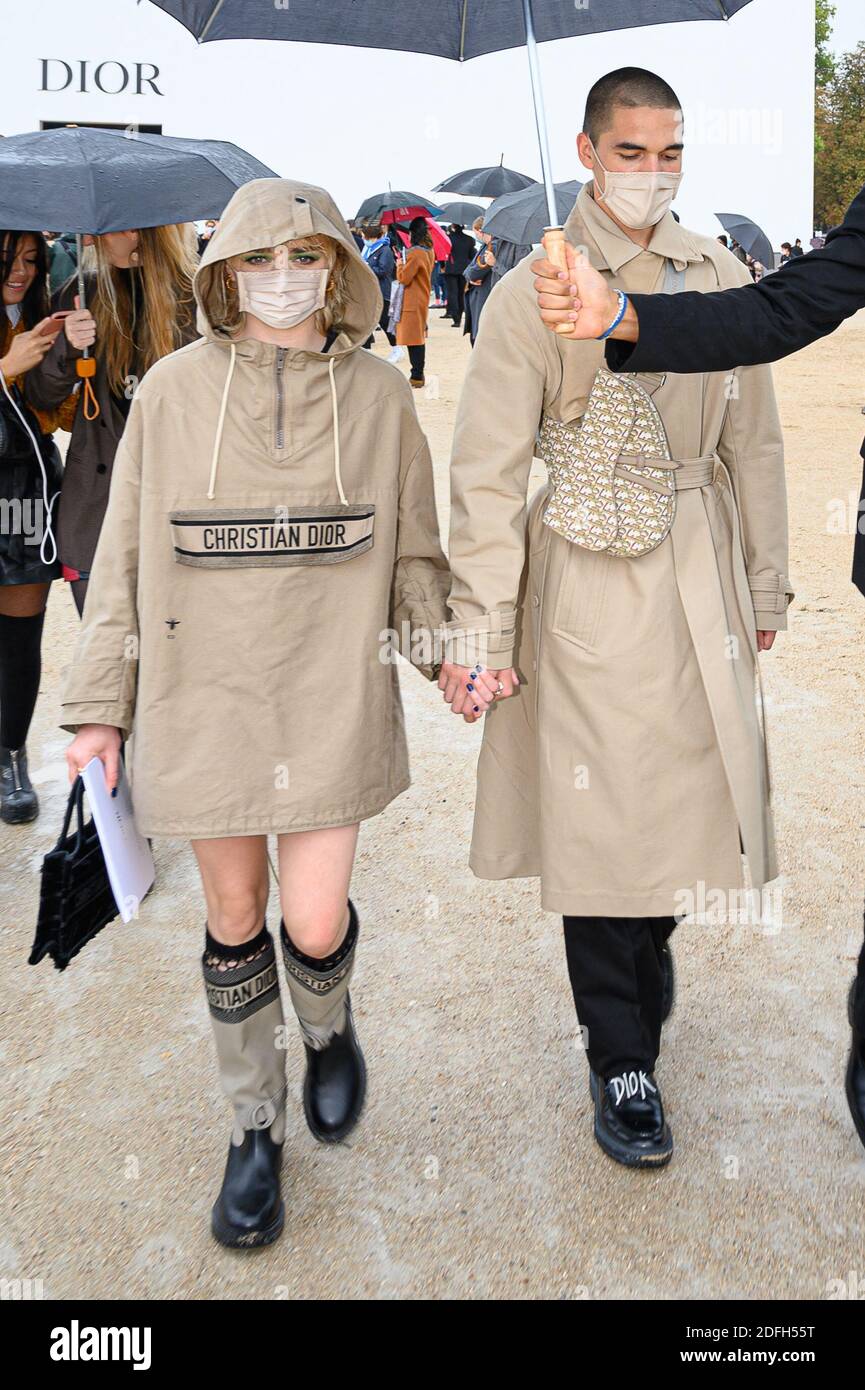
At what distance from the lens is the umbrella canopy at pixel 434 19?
3016 millimetres

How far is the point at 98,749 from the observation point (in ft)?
9.03

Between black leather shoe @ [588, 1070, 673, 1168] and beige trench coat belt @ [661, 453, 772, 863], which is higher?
beige trench coat belt @ [661, 453, 772, 863]

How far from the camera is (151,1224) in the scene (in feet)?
9.46

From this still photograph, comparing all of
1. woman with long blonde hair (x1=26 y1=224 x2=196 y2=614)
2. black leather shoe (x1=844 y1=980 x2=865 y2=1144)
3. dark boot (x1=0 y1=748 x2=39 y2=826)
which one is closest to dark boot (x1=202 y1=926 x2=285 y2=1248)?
black leather shoe (x1=844 y1=980 x2=865 y2=1144)

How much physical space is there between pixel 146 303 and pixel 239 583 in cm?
183

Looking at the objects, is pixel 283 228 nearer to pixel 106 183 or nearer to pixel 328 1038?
pixel 106 183

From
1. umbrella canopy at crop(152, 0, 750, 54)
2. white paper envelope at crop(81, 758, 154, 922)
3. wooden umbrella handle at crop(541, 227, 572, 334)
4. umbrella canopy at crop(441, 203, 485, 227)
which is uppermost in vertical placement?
umbrella canopy at crop(441, 203, 485, 227)

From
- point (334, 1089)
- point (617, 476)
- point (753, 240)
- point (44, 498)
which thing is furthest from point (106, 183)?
Answer: point (753, 240)

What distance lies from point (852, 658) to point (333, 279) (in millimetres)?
4291

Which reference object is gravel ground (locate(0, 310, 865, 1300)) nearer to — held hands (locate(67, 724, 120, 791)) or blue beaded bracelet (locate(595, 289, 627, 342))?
held hands (locate(67, 724, 120, 791))

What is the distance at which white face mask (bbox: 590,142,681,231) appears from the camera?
2773mm

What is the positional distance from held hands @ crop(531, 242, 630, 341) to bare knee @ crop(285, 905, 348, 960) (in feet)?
4.25
